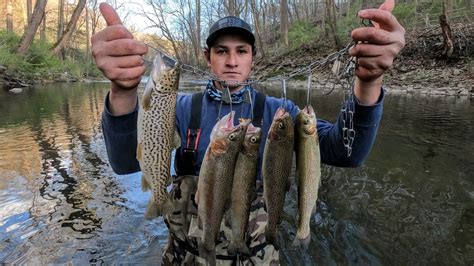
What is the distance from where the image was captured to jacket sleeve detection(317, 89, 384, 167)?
2434 millimetres

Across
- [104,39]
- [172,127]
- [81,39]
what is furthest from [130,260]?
Answer: [81,39]

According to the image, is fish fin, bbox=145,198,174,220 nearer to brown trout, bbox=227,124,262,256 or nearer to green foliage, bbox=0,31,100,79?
brown trout, bbox=227,124,262,256

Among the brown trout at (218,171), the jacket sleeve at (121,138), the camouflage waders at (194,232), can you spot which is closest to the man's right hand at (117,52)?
the jacket sleeve at (121,138)

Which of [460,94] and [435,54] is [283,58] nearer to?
[435,54]

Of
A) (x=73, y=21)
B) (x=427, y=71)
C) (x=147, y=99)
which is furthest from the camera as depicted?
(x=73, y=21)

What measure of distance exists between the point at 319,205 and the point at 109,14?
5.39 meters

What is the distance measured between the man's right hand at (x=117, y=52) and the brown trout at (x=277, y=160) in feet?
2.72

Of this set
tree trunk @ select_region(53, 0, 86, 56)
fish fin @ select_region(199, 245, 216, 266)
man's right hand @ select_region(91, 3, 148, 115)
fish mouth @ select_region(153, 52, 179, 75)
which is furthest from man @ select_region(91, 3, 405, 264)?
tree trunk @ select_region(53, 0, 86, 56)

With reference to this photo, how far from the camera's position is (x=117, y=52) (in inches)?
78.5

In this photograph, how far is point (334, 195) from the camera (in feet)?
23.1

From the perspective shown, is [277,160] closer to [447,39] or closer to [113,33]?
[113,33]

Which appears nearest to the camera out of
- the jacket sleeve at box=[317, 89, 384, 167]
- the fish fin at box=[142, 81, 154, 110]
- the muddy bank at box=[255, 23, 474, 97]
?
the fish fin at box=[142, 81, 154, 110]

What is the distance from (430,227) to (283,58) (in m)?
29.4

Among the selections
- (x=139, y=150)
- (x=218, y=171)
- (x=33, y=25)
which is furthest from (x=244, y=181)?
(x=33, y=25)
